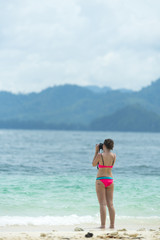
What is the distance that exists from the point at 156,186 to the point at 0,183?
7474mm

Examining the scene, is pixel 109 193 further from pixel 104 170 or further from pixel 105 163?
pixel 105 163

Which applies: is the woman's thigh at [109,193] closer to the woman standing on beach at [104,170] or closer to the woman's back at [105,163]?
the woman standing on beach at [104,170]

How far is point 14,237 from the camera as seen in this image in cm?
782

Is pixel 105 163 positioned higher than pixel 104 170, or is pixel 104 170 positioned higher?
pixel 105 163

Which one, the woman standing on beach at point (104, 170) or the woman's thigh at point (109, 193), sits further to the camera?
the woman's thigh at point (109, 193)

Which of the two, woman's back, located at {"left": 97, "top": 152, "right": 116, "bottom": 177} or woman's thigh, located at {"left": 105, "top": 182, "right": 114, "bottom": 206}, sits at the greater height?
woman's back, located at {"left": 97, "top": 152, "right": 116, "bottom": 177}

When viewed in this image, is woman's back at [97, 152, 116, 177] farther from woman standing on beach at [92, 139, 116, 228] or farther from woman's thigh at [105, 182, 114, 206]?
woman's thigh at [105, 182, 114, 206]

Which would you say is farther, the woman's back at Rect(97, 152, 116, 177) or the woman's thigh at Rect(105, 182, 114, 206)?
the woman's thigh at Rect(105, 182, 114, 206)

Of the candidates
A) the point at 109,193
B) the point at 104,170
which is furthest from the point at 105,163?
the point at 109,193

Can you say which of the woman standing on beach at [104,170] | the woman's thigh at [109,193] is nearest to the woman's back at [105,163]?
the woman standing on beach at [104,170]

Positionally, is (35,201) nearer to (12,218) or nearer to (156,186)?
(12,218)

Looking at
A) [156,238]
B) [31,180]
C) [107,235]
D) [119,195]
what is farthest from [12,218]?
[31,180]

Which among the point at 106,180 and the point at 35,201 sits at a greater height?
the point at 106,180

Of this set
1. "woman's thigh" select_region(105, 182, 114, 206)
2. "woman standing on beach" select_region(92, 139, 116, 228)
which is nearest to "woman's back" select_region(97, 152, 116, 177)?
"woman standing on beach" select_region(92, 139, 116, 228)
